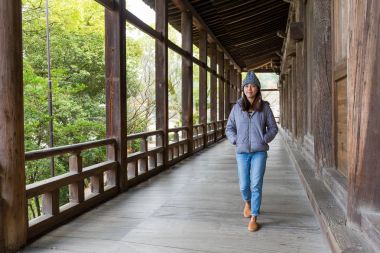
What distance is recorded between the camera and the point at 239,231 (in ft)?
12.0

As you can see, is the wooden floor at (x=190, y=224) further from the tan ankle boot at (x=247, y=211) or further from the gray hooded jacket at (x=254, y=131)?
the gray hooded jacket at (x=254, y=131)

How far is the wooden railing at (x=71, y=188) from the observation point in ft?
11.9

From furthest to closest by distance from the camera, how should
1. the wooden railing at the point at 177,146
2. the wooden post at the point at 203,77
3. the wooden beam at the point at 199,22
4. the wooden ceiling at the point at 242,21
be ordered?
1. the wooden post at the point at 203,77
2. the wooden ceiling at the point at 242,21
3. the wooden beam at the point at 199,22
4. the wooden railing at the point at 177,146

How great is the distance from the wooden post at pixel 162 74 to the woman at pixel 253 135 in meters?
4.21

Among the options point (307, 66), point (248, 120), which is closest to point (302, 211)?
point (248, 120)

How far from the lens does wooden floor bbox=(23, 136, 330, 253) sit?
10.8 feet

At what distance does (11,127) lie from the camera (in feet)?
10.4

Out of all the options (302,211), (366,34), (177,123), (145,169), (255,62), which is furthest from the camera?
(177,123)

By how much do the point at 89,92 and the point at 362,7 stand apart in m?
12.3

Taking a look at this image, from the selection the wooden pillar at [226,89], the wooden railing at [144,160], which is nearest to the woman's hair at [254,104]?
the wooden railing at [144,160]

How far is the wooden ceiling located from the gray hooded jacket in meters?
5.62

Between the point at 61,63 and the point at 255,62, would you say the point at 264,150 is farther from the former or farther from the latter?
the point at 255,62

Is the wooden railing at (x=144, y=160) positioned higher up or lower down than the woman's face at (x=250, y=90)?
lower down

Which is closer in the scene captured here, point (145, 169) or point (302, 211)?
point (302, 211)
